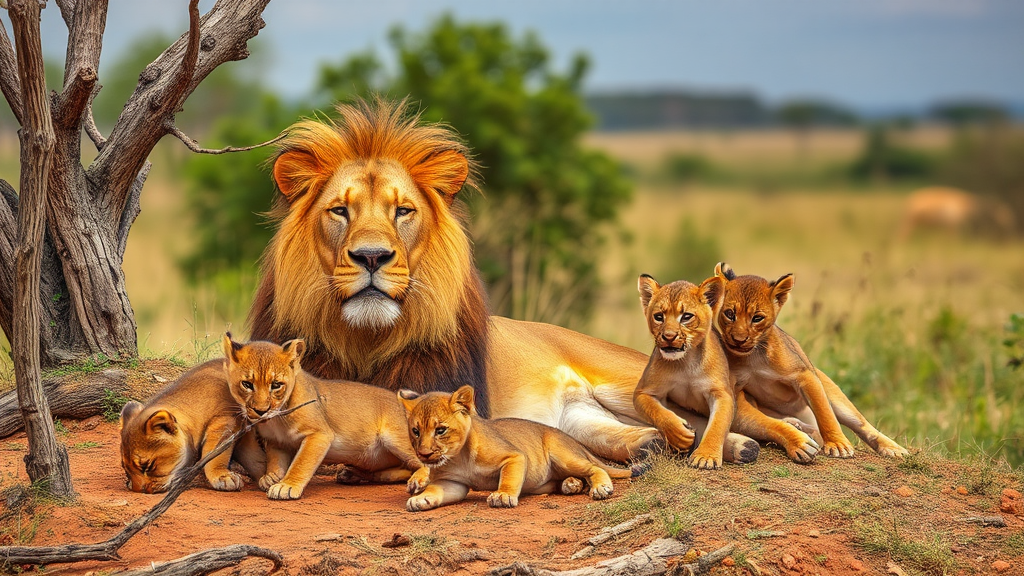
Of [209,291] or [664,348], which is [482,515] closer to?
[664,348]

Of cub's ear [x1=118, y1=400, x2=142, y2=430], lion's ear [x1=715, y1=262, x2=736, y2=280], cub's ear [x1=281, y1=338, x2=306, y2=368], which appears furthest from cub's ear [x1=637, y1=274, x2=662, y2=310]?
cub's ear [x1=118, y1=400, x2=142, y2=430]

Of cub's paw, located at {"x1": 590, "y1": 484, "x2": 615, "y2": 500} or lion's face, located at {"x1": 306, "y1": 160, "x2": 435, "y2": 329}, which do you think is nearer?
cub's paw, located at {"x1": 590, "y1": 484, "x2": 615, "y2": 500}

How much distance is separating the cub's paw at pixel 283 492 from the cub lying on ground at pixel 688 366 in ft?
6.14

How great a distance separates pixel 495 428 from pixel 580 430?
1078mm

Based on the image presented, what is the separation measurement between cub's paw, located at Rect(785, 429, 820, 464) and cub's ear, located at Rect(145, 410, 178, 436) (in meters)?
3.09

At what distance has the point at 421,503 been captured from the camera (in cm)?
523

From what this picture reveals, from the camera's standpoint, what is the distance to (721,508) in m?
5.05

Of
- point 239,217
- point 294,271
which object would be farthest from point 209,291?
point 294,271

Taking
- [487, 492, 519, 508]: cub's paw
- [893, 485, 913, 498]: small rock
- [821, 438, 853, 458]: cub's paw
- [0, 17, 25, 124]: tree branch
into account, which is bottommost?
[487, 492, 519, 508]: cub's paw

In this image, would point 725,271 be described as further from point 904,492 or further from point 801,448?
point 904,492

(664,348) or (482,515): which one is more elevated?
(664,348)

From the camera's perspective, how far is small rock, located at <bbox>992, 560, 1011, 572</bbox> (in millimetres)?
4727

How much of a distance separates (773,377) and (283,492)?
2.69 meters

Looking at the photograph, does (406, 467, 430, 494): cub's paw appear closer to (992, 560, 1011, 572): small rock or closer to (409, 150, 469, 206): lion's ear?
(409, 150, 469, 206): lion's ear
